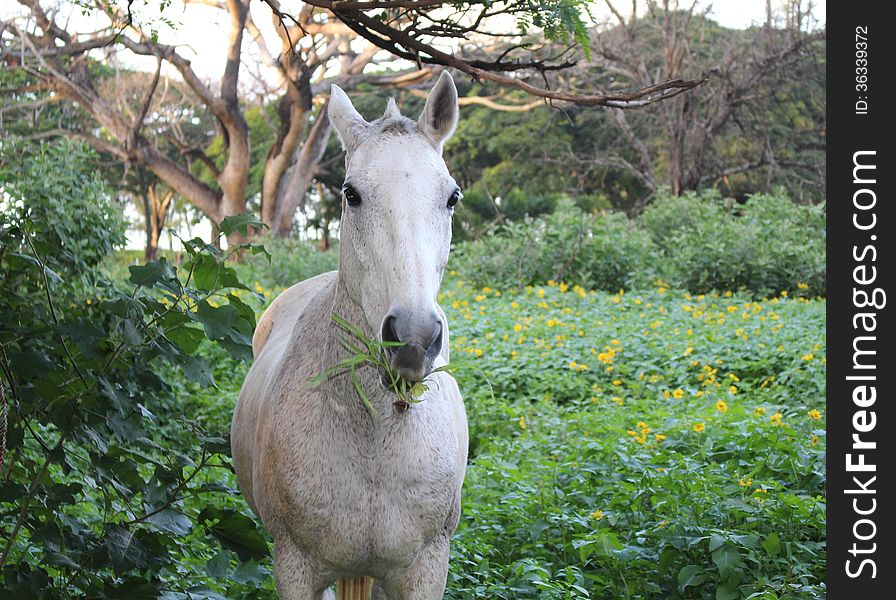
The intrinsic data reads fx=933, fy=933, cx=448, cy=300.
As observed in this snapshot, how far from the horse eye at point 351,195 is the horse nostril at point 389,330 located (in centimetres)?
44

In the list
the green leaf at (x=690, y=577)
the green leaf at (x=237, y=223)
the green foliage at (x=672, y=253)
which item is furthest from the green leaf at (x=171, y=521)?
the green foliage at (x=672, y=253)

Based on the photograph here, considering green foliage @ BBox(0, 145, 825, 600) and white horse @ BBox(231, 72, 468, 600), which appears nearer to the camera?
white horse @ BBox(231, 72, 468, 600)

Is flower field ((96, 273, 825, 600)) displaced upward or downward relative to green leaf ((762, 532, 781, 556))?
downward

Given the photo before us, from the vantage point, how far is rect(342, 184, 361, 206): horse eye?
8.64ft

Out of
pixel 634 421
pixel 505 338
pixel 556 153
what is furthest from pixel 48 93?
pixel 634 421

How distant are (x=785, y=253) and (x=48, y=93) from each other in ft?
58.6

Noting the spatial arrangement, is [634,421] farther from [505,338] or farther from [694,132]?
[694,132]

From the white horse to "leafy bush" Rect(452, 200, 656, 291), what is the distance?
10.0 metres

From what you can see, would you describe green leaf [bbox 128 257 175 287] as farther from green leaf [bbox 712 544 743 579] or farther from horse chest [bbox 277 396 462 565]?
green leaf [bbox 712 544 743 579]

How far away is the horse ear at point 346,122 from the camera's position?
290 centimetres

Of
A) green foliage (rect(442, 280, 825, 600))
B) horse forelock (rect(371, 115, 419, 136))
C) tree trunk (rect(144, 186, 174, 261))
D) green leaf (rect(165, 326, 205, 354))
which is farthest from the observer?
tree trunk (rect(144, 186, 174, 261))

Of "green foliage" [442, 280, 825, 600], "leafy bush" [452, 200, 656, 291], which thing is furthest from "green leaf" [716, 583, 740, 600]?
"leafy bush" [452, 200, 656, 291]

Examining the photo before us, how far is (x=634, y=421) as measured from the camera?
6.30m

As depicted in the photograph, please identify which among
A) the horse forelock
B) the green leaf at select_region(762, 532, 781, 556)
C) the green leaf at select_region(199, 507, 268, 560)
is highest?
the horse forelock
